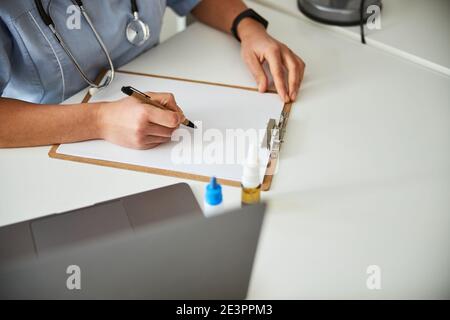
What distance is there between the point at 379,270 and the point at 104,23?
0.79 meters

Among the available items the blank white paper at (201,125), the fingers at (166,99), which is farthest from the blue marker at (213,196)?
the fingers at (166,99)

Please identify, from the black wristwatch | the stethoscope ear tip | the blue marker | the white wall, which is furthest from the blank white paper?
the white wall

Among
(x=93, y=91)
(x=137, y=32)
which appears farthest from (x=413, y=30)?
(x=93, y=91)

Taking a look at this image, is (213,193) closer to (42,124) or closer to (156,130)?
(156,130)

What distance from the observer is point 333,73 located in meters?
1.23

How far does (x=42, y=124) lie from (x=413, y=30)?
39.6 inches

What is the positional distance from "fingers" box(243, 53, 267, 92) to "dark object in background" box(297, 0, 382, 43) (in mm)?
291

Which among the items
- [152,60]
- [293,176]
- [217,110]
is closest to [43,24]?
[152,60]

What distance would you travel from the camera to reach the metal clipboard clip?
1.02m

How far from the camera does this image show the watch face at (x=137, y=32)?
1.20m

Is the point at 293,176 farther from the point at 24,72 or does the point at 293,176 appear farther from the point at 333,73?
the point at 24,72

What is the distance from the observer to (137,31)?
3.98ft

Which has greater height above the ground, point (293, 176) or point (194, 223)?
point (194, 223)
